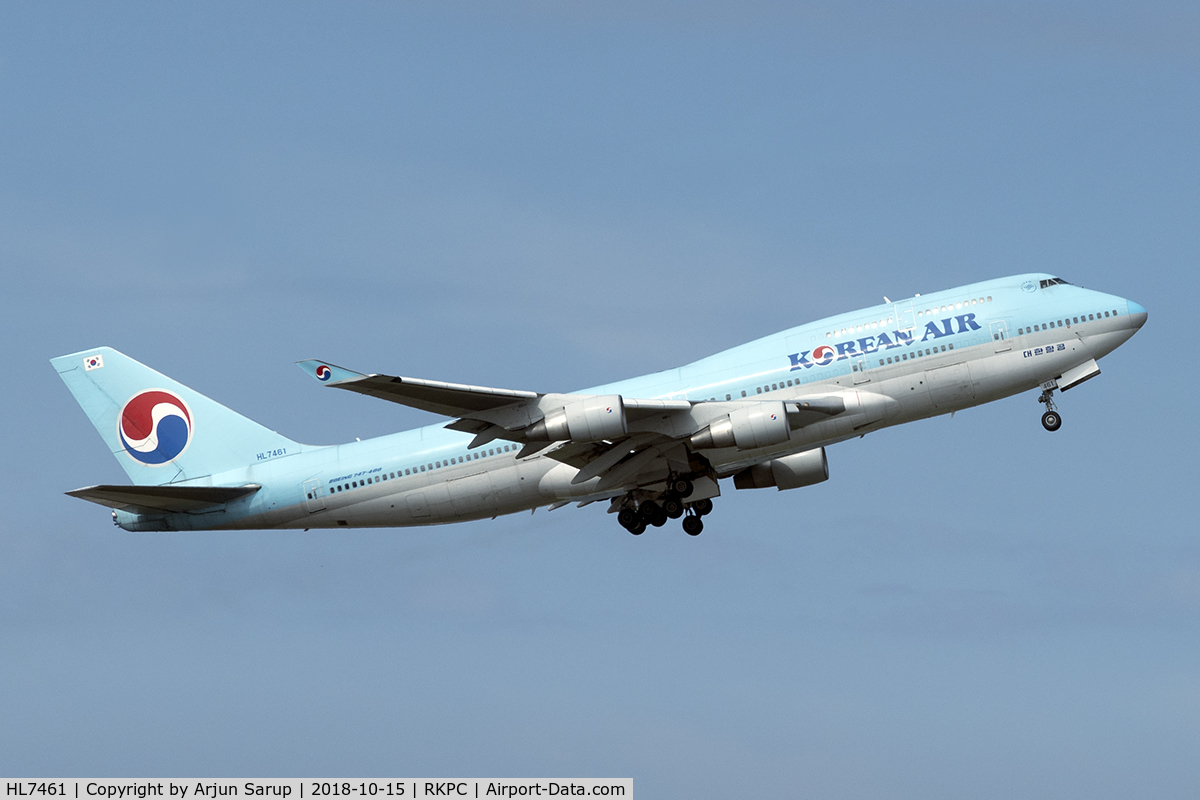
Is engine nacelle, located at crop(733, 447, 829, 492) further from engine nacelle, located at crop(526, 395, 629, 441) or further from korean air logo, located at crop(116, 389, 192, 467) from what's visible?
korean air logo, located at crop(116, 389, 192, 467)

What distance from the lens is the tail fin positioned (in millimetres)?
53844

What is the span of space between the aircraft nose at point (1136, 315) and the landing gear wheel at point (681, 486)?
545 inches

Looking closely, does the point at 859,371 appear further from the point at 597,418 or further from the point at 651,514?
the point at 651,514

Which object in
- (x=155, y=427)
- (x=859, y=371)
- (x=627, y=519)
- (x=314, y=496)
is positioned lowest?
(x=627, y=519)

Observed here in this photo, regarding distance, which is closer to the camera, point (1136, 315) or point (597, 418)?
point (597, 418)

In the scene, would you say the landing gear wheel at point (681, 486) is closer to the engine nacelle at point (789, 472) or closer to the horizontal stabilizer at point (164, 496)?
the engine nacelle at point (789, 472)

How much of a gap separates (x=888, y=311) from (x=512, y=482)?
40.8 ft

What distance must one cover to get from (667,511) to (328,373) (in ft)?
41.6

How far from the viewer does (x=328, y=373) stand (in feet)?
140

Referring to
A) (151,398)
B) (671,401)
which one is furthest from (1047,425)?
(151,398)

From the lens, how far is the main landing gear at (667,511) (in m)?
50.0

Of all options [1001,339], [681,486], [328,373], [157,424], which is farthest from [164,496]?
[1001,339]

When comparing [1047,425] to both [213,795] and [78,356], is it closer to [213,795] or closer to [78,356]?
[213,795]

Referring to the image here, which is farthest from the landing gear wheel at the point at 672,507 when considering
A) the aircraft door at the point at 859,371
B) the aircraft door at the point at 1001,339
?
the aircraft door at the point at 1001,339
